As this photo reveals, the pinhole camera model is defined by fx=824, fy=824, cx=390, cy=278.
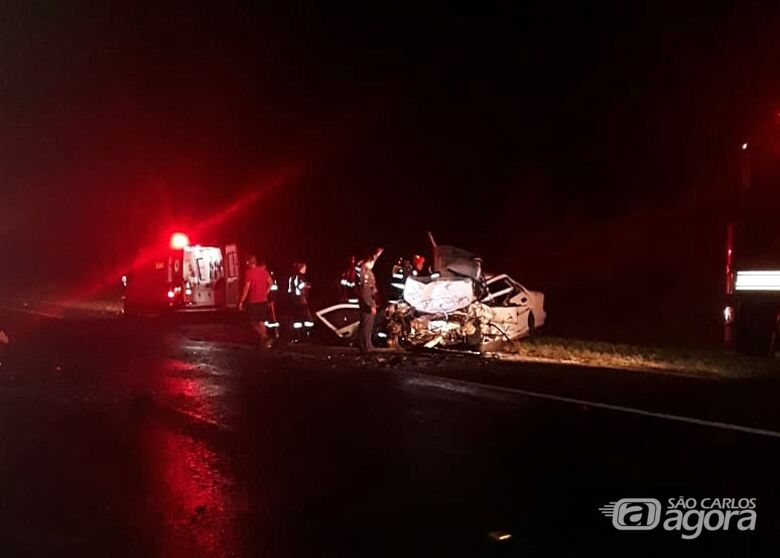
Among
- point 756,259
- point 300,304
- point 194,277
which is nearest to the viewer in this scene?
point 756,259

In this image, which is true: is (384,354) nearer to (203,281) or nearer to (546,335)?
(546,335)

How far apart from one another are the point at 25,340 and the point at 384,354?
777cm

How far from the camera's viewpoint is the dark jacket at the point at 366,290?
1391cm

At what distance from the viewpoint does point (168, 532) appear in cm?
509

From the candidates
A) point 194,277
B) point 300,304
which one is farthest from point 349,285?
point 194,277

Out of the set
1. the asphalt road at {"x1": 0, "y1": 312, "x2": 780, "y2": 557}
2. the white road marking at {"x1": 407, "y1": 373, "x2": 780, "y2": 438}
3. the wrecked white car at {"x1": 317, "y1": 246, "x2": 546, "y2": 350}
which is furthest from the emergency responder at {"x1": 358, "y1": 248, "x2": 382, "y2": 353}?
the white road marking at {"x1": 407, "y1": 373, "x2": 780, "y2": 438}

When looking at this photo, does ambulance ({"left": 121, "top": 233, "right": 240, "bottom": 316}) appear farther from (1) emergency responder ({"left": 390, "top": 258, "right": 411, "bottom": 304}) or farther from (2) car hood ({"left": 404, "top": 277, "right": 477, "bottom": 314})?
(2) car hood ({"left": 404, "top": 277, "right": 477, "bottom": 314})

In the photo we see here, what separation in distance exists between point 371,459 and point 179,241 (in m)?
15.1

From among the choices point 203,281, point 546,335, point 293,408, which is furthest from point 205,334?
point 293,408

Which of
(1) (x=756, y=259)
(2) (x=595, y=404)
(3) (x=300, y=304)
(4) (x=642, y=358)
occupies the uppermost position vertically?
(1) (x=756, y=259)

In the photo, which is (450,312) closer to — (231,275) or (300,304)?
(300,304)

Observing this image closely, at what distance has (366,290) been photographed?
14.0 metres

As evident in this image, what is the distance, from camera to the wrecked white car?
13898 mm

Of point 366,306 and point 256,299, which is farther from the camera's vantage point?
point 256,299
